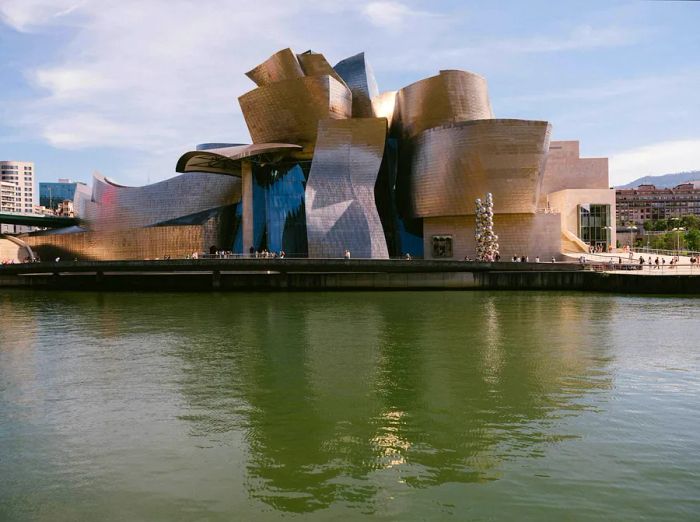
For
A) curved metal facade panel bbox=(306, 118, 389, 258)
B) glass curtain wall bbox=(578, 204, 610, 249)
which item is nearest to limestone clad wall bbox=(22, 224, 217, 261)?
curved metal facade panel bbox=(306, 118, 389, 258)

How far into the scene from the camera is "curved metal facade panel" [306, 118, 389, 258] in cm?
4853

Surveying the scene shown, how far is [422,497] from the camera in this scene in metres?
7.91

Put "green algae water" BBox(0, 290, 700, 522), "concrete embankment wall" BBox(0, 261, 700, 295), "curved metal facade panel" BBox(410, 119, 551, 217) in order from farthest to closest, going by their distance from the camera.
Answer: "curved metal facade panel" BBox(410, 119, 551, 217)
"concrete embankment wall" BBox(0, 261, 700, 295)
"green algae water" BBox(0, 290, 700, 522)

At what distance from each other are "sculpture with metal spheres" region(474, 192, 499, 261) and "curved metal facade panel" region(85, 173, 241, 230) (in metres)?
21.4

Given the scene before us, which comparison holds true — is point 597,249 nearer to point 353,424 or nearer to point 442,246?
point 442,246

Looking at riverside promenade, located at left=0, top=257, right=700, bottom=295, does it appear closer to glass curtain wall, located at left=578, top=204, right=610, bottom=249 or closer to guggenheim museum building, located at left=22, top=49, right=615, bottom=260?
guggenheim museum building, located at left=22, top=49, right=615, bottom=260

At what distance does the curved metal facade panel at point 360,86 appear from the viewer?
5638 cm

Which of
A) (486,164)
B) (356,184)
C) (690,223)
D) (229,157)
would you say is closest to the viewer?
(486,164)

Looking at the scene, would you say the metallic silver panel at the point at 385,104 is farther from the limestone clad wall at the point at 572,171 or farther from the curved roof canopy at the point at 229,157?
the limestone clad wall at the point at 572,171

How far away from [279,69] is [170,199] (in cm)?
1479

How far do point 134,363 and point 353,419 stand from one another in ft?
25.2

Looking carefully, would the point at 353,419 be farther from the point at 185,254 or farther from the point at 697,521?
the point at 185,254

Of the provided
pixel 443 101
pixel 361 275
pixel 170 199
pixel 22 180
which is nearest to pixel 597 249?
pixel 443 101

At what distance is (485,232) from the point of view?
48.0 meters
